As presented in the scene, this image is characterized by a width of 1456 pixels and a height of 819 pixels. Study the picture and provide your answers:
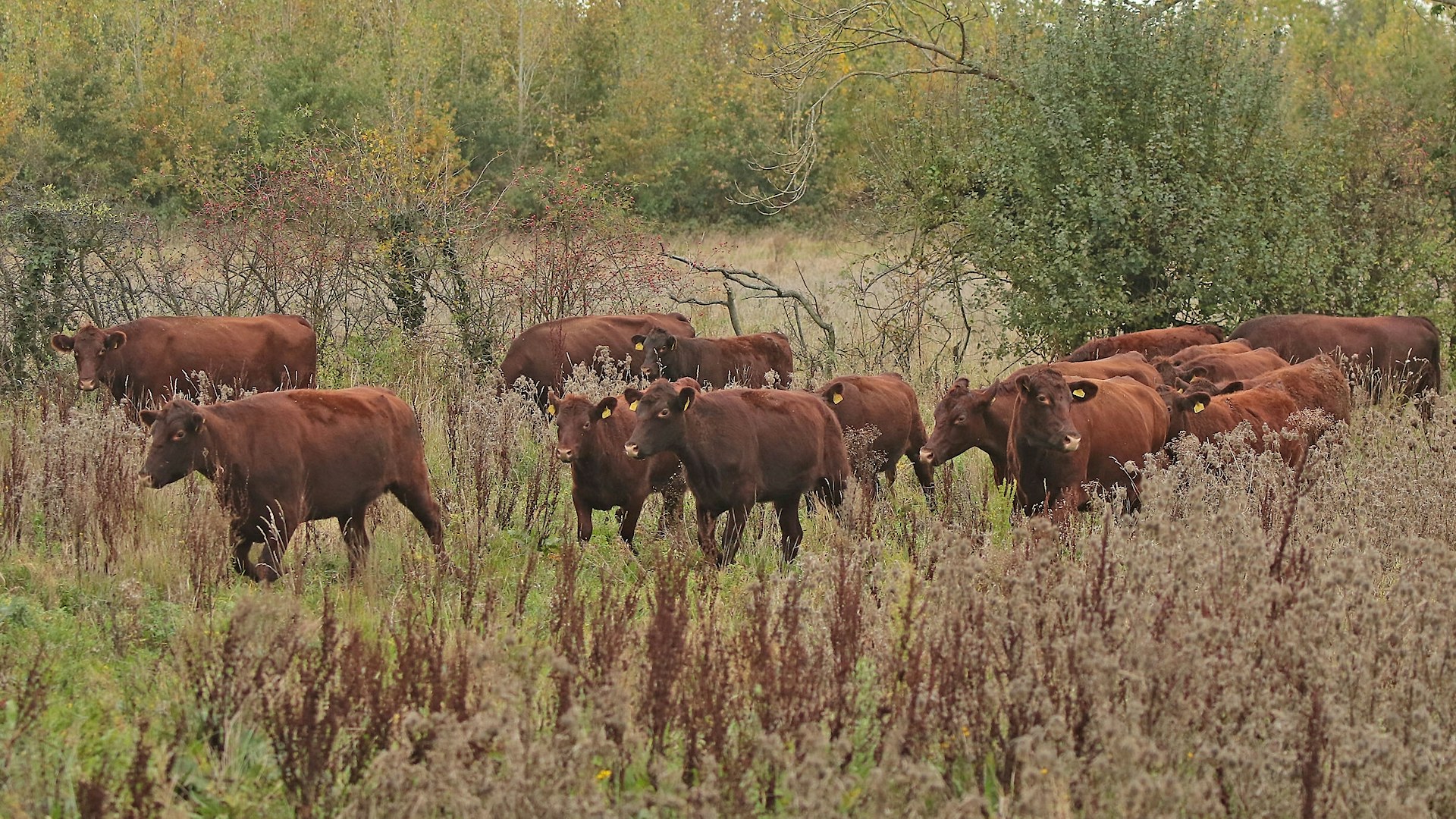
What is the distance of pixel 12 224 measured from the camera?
13.8 meters

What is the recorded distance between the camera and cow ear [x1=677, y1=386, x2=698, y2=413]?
8.57 meters

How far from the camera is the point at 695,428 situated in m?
8.82

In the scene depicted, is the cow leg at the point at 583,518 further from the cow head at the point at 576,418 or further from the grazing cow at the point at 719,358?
the grazing cow at the point at 719,358

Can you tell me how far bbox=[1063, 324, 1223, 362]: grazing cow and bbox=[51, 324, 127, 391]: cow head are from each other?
8.94 metres

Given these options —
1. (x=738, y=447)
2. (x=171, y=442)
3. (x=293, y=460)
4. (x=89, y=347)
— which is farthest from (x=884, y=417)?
(x=89, y=347)

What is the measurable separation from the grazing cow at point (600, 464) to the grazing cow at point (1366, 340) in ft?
26.2

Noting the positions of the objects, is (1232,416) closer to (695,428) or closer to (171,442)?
(695,428)

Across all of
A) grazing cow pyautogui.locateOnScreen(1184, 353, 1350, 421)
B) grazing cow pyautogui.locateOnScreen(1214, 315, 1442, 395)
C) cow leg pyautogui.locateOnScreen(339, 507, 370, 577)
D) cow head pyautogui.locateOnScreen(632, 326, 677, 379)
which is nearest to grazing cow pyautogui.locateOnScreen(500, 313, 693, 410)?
cow head pyautogui.locateOnScreen(632, 326, 677, 379)

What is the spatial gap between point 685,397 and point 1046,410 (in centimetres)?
240

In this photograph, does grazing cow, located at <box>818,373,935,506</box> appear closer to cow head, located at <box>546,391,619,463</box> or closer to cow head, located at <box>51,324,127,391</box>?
cow head, located at <box>546,391,619,463</box>

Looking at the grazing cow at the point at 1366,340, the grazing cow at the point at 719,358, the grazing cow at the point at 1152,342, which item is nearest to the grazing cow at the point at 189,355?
the grazing cow at the point at 719,358

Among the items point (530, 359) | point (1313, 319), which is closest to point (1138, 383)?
point (1313, 319)

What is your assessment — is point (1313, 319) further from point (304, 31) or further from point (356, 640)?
point (304, 31)

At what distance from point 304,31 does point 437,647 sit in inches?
1597
